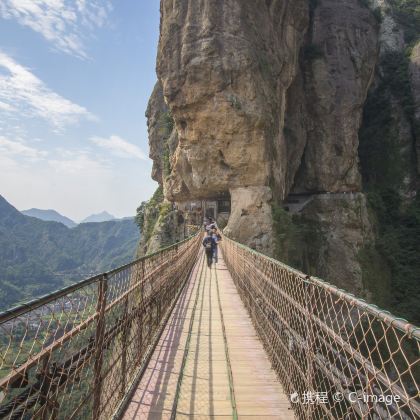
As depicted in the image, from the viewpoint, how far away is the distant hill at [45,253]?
94812mm

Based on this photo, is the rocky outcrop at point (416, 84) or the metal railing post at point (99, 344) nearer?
the metal railing post at point (99, 344)

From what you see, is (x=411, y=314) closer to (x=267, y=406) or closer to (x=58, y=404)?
(x=267, y=406)

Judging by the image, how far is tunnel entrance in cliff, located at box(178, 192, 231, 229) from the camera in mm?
28141

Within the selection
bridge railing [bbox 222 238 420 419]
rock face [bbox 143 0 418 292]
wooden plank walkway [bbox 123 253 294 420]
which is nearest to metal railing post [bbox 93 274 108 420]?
wooden plank walkway [bbox 123 253 294 420]

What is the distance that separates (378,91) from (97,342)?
42466mm

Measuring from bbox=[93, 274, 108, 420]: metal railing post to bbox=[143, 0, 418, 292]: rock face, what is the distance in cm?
2047

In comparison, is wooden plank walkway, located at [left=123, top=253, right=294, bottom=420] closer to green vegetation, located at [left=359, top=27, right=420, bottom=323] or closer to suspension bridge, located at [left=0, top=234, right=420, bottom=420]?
suspension bridge, located at [left=0, top=234, right=420, bottom=420]

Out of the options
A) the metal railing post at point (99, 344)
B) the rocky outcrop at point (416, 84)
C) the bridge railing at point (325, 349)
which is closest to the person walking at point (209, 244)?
the bridge railing at point (325, 349)

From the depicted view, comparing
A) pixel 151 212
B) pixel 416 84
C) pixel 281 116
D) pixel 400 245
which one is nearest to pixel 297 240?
pixel 281 116

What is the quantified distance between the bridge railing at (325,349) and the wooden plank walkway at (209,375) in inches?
10.2

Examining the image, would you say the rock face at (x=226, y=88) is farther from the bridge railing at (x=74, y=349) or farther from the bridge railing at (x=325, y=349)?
the bridge railing at (x=74, y=349)

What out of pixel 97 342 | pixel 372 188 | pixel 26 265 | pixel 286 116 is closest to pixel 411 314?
pixel 372 188

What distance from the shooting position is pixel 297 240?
25562 mm

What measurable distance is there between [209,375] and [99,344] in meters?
1.95
